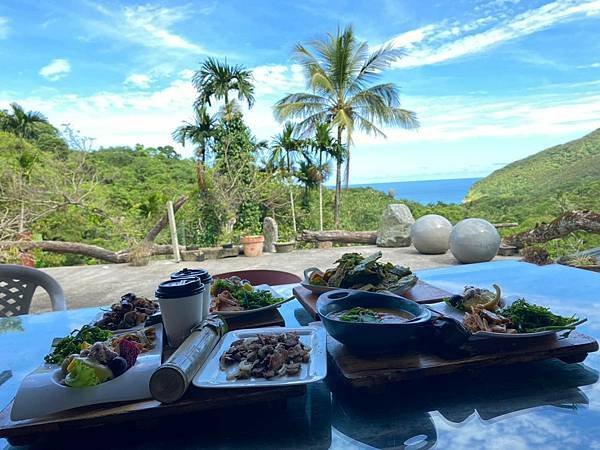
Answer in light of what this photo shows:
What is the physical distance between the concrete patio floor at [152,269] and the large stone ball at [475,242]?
0.26m

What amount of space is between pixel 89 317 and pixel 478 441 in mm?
1245

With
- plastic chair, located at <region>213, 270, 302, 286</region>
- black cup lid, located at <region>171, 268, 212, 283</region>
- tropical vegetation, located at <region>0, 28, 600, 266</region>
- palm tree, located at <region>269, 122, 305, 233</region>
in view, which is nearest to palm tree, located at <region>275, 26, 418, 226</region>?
tropical vegetation, located at <region>0, 28, 600, 266</region>

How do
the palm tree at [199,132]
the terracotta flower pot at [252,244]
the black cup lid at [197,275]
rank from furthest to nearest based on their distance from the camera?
the palm tree at [199,132] < the terracotta flower pot at [252,244] < the black cup lid at [197,275]

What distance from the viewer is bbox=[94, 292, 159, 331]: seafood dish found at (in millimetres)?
993

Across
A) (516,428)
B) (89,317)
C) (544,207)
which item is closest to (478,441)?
(516,428)

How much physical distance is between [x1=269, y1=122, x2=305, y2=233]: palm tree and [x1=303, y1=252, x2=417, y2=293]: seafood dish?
737 centimetres

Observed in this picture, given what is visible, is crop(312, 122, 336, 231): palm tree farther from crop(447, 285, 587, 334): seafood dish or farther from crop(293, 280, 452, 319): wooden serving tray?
crop(447, 285, 587, 334): seafood dish

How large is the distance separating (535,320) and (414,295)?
1.41ft

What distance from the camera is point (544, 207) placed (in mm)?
8359

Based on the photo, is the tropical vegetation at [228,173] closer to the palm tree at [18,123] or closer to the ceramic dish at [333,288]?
the palm tree at [18,123]

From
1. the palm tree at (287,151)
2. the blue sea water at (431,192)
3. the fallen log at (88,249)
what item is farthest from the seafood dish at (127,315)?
the blue sea water at (431,192)

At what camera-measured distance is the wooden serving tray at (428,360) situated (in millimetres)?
696

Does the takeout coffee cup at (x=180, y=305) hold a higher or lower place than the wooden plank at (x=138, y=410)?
higher

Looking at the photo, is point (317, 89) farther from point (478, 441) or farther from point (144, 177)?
point (478, 441)
